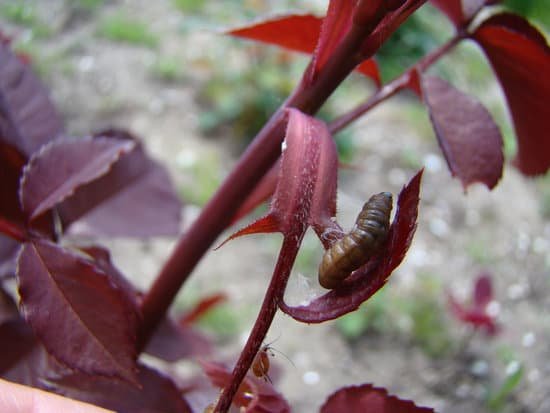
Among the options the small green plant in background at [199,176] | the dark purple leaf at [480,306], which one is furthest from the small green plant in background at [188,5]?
the dark purple leaf at [480,306]

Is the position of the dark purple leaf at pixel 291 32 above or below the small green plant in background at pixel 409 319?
above

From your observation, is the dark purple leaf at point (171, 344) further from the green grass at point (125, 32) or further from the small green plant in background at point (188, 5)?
the small green plant in background at point (188, 5)

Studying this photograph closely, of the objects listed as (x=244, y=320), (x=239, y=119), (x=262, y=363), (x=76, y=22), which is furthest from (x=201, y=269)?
(x=76, y=22)

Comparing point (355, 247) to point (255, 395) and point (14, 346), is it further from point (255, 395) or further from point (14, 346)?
point (14, 346)

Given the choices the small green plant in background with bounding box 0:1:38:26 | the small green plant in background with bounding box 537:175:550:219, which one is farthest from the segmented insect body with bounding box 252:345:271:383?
the small green plant in background with bounding box 0:1:38:26

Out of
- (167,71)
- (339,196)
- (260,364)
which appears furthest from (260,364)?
(167,71)

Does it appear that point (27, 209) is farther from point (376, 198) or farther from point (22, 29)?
point (22, 29)

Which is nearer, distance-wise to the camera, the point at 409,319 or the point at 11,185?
the point at 11,185

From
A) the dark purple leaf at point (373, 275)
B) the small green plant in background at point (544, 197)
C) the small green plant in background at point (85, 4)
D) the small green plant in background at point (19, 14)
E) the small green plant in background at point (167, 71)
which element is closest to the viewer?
the dark purple leaf at point (373, 275)
